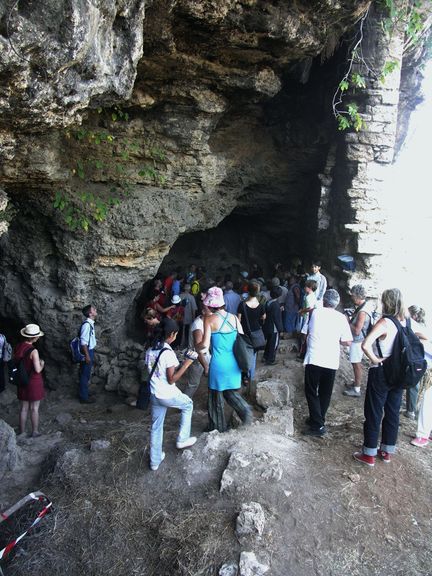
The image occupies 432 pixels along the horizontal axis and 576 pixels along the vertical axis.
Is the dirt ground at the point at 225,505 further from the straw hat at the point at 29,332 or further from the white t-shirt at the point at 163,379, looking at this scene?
the straw hat at the point at 29,332

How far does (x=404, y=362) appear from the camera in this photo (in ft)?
12.9

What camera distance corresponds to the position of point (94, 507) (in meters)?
3.79

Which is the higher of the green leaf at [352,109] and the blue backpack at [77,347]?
the green leaf at [352,109]

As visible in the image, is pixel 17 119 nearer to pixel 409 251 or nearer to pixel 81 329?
pixel 81 329

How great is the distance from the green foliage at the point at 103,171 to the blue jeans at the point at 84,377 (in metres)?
2.14

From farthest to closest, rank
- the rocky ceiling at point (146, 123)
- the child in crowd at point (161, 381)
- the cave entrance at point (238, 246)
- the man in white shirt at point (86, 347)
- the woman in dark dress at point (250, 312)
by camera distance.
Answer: the cave entrance at point (238, 246)
the man in white shirt at point (86, 347)
the woman in dark dress at point (250, 312)
the child in crowd at point (161, 381)
the rocky ceiling at point (146, 123)

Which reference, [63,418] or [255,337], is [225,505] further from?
[63,418]

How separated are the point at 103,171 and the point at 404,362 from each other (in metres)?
4.91

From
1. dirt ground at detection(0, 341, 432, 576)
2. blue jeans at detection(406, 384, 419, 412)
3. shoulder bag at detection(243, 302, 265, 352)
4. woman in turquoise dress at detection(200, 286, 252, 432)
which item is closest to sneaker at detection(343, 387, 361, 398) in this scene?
blue jeans at detection(406, 384, 419, 412)

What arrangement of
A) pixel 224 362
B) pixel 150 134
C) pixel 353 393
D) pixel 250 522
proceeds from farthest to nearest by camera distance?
pixel 150 134 < pixel 353 393 < pixel 224 362 < pixel 250 522

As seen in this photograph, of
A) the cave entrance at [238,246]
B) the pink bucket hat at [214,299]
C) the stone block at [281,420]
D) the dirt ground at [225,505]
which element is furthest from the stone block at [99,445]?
the cave entrance at [238,246]

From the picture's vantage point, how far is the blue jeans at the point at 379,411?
409cm

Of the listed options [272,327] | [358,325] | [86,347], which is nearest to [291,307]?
[272,327]

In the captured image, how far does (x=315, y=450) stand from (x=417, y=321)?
1991 mm
